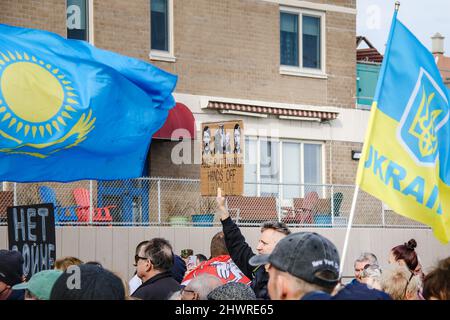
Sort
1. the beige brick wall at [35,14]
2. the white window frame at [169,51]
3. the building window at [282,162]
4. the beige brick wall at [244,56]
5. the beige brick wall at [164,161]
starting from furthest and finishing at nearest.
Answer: the building window at [282,162] < the beige brick wall at [244,56] < the white window frame at [169,51] < the beige brick wall at [164,161] < the beige brick wall at [35,14]

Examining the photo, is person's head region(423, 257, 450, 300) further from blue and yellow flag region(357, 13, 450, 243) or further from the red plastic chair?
the red plastic chair

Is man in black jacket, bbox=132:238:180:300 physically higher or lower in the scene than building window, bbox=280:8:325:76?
lower

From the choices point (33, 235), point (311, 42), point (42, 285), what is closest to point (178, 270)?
point (33, 235)

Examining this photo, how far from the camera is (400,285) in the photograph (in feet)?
26.9

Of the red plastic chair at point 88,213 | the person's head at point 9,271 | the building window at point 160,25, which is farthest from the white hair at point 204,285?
the building window at point 160,25

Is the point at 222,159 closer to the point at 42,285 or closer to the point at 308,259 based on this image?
the point at 42,285

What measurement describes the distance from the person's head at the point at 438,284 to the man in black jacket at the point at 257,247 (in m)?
2.31

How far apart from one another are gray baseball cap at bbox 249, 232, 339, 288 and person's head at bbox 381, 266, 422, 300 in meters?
3.09

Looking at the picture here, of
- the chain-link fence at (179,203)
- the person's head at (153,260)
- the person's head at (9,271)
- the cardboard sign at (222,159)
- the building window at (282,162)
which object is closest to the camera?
the person's head at (9,271)

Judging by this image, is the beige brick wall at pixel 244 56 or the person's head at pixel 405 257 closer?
the person's head at pixel 405 257

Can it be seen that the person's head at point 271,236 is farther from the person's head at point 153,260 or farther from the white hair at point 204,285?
the white hair at point 204,285

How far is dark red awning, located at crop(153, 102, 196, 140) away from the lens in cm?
2109

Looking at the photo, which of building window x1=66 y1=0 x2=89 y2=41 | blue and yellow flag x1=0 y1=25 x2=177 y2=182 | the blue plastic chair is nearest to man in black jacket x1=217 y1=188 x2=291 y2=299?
blue and yellow flag x1=0 y1=25 x2=177 y2=182

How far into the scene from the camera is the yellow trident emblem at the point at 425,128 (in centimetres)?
909
